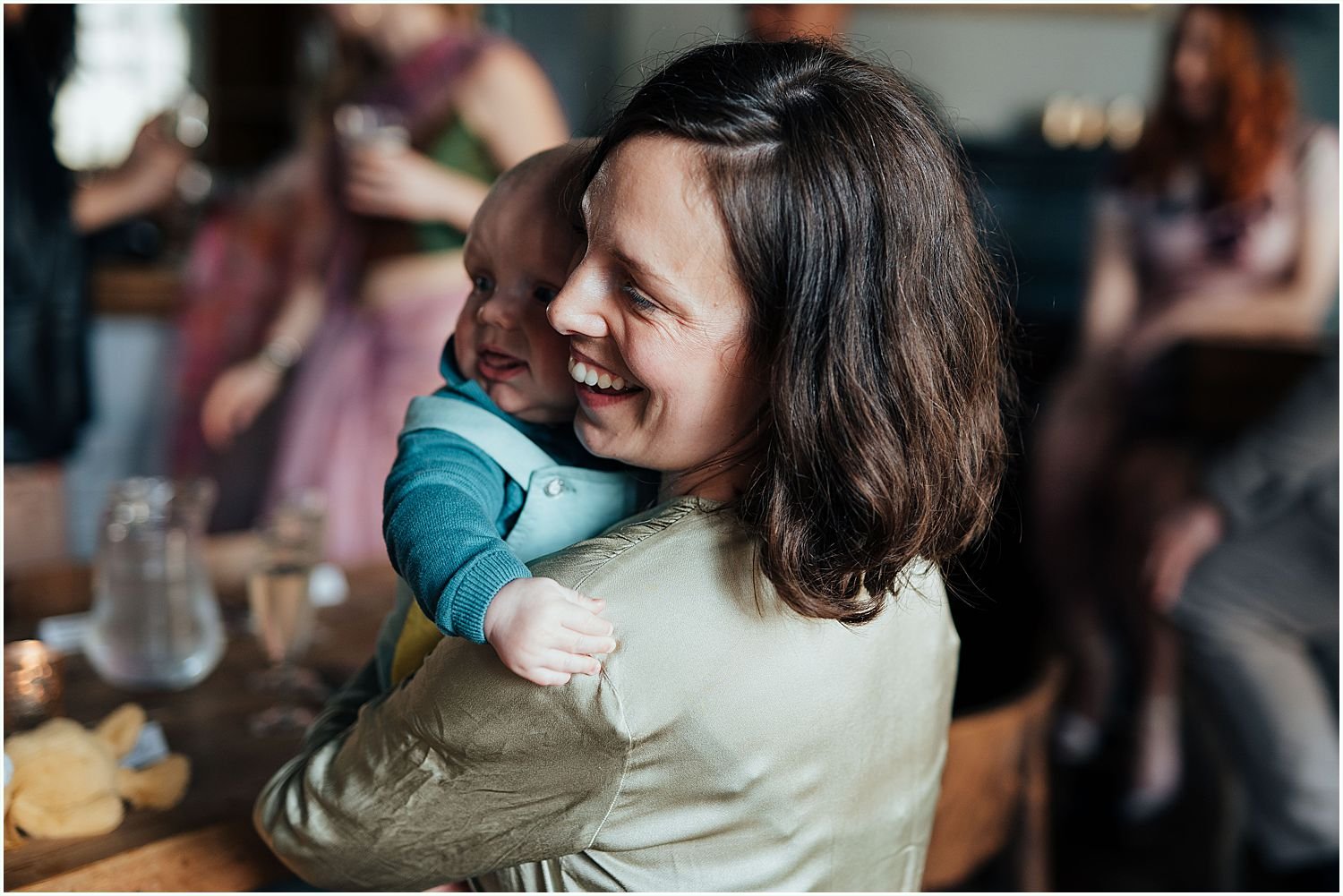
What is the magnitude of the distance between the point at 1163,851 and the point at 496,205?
7.16 ft

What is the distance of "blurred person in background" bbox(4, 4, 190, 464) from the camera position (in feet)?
5.74

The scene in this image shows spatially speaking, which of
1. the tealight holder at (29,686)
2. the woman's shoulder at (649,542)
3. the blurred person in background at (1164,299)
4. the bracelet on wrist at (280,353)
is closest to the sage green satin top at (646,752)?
the woman's shoulder at (649,542)

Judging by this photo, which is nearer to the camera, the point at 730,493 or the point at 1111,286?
the point at 730,493

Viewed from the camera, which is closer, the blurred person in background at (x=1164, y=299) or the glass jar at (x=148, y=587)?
the glass jar at (x=148, y=587)

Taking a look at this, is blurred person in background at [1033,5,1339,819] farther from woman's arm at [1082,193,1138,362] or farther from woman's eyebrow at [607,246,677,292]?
woman's eyebrow at [607,246,677,292]

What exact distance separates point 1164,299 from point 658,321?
2.23 m

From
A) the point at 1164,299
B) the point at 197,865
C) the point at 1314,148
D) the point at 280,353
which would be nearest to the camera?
the point at 197,865

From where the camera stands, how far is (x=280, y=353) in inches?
89.0

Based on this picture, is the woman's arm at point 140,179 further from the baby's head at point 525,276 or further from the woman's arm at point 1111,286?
the woman's arm at point 1111,286

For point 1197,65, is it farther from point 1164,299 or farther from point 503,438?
point 503,438

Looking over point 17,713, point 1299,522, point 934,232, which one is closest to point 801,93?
point 934,232

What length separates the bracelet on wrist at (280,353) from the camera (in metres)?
2.24

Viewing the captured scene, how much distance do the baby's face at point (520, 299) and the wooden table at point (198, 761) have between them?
0.40m

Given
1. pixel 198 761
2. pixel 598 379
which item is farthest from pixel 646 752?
pixel 198 761
